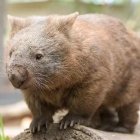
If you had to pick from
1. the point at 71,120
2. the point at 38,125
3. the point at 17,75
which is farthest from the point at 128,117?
the point at 17,75

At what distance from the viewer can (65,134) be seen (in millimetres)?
6039

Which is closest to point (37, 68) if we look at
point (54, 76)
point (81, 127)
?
point (54, 76)

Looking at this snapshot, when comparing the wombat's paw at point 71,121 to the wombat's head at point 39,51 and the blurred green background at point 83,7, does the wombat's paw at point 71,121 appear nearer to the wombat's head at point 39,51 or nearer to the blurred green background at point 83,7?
the wombat's head at point 39,51

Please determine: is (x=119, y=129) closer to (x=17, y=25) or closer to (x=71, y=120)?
(x=71, y=120)

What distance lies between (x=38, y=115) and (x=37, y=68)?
920mm

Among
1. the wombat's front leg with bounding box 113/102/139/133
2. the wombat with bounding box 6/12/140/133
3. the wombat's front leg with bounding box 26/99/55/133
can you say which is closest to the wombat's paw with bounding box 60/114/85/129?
the wombat with bounding box 6/12/140/133

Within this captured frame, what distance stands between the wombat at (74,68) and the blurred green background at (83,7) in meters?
8.87

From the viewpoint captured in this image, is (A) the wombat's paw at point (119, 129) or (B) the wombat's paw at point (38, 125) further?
(A) the wombat's paw at point (119, 129)

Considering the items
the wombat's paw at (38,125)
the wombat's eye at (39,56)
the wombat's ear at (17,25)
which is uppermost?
the wombat's ear at (17,25)

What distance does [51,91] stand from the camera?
→ 19.9 ft

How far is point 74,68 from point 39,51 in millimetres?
513

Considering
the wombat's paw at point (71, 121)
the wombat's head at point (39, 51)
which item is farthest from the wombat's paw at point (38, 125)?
the wombat's head at point (39, 51)

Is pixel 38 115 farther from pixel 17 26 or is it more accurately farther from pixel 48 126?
pixel 17 26

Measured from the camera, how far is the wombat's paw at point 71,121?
6059 millimetres
